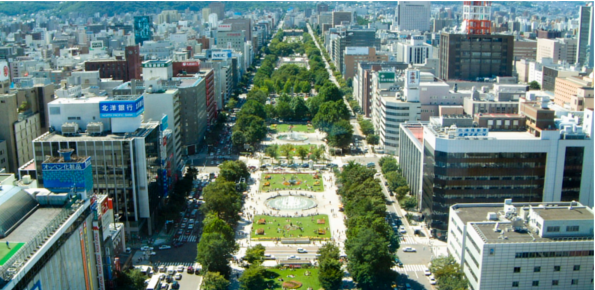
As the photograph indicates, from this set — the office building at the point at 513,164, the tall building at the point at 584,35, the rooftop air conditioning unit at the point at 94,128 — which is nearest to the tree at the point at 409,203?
the office building at the point at 513,164

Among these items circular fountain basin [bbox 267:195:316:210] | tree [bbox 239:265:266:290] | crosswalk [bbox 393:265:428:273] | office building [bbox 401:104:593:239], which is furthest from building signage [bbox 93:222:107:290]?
A: office building [bbox 401:104:593:239]

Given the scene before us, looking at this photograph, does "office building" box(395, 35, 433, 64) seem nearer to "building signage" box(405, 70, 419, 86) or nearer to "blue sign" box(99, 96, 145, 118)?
"building signage" box(405, 70, 419, 86)

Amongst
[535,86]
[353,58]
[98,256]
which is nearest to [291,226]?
[98,256]

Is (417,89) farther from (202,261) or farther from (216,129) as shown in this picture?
(202,261)

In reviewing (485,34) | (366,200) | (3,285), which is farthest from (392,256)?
(485,34)

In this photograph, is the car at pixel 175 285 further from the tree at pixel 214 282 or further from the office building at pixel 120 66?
the office building at pixel 120 66

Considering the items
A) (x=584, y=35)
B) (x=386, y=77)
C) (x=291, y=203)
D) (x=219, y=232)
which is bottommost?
(x=291, y=203)

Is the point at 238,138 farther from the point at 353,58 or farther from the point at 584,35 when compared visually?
the point at 584,35
